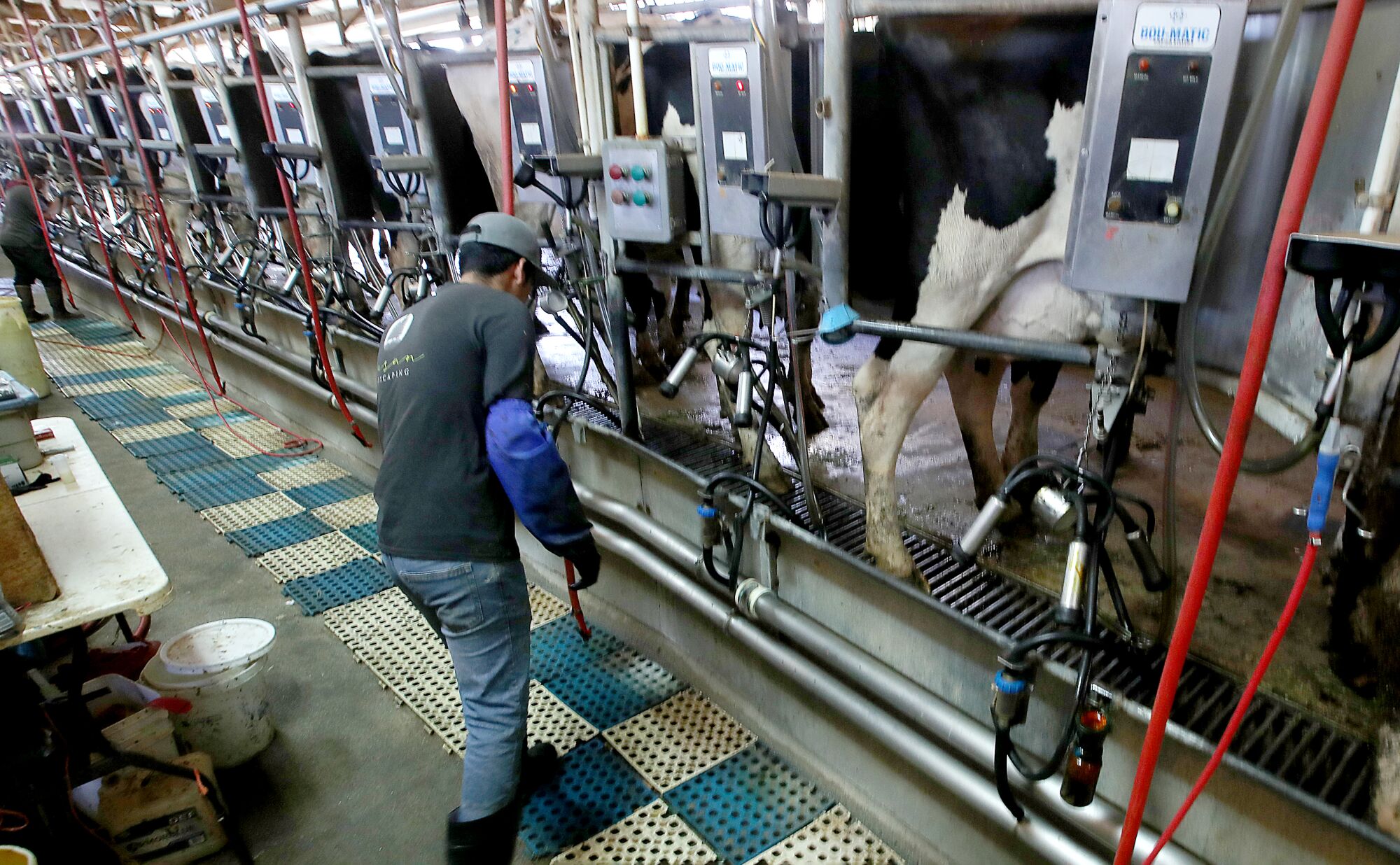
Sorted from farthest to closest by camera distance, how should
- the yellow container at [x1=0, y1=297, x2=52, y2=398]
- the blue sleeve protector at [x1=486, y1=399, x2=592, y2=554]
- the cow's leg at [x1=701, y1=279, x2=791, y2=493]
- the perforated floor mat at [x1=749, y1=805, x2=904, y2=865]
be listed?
the yellow container at [x1=0, y1=297, x2=52, y2=398] → the cow's leg at [x1=701, y1=279, x2=791, y2=493] → the perforated floor mat at [x1=749, y1=805, x2=904, y2=865] → the blue sleeve protector at [x1=486, y1=399, x2=592, y2=554]

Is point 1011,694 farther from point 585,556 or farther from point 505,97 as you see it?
point 505,97

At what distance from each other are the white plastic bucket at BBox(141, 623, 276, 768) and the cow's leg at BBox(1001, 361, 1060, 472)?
8.67 feet

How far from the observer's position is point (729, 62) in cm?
228

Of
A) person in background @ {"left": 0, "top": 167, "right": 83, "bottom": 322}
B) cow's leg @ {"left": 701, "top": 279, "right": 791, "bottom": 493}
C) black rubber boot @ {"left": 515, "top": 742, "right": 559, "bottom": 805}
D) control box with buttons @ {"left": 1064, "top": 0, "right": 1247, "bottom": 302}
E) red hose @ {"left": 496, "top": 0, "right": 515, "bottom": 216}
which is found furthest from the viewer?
person in background @ {"left": 0, "top": 167, "right": 83, "bottom": 322}

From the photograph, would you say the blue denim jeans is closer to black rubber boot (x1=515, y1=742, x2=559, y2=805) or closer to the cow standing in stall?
black rubber boot (x1=515, y1=742, x2=559, y2=805)

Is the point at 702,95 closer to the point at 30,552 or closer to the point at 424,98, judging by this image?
the point at 424,98

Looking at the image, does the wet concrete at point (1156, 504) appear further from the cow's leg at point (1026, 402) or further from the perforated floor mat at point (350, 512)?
the perforated floor mat at point (350, 512)

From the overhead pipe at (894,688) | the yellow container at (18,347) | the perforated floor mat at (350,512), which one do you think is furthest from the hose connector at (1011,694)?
the yellow container at (18,347)

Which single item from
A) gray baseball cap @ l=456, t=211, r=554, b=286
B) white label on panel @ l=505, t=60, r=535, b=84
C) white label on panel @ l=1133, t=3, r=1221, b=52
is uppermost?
white label on panel @ l=505, t=60, r=535, b=84

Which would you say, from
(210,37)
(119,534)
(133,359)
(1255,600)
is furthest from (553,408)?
(133,359)

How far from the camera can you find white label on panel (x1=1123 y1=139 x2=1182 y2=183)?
5.15 feet

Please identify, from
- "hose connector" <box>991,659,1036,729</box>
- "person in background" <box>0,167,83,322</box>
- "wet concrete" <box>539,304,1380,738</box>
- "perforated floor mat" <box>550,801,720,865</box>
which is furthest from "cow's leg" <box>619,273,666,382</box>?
"person in background" <box>0,167,83,322</box>

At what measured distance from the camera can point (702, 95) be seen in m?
2.38

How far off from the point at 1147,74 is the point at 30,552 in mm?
2372
